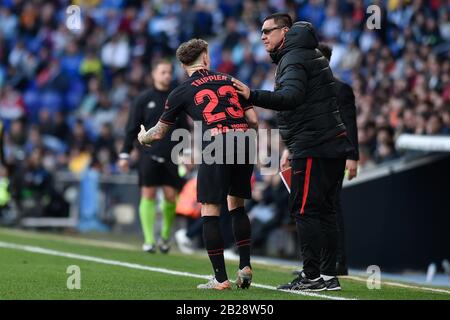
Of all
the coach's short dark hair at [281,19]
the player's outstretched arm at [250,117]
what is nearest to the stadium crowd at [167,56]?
the player's outstretched arm at [250,117]

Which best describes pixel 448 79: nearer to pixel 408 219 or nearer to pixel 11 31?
pixel 408 219

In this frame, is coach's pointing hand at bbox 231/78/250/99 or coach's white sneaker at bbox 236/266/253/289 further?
coach's white sneaker at bbox 236/266/253/289

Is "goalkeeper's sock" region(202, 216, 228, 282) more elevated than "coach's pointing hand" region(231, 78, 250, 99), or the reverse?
"coach's pointing hand" region(231, 78, 250, 99)

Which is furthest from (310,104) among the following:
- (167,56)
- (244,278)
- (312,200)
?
(167,56)

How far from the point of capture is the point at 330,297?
27.6 feet

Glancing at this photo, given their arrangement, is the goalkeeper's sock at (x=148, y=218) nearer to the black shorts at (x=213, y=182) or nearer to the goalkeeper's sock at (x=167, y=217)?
the goalkeeper's sock at (x=167, y=217)

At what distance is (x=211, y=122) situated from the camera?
8.68 m

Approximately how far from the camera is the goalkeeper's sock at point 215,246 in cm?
872

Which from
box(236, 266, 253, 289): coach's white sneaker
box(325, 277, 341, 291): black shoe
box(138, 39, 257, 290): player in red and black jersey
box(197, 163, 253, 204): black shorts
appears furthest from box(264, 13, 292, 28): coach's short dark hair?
box(325, 277, 341, 291): black shoe

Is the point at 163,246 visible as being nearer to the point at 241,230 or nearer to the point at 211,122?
the point at 241,230

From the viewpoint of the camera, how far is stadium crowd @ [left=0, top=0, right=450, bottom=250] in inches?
643

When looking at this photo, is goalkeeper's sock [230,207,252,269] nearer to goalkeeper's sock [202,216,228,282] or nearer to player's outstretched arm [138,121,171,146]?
goalkeeper's sock [202,216,228,282]

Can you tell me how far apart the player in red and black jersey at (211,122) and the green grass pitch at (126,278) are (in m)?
0.30
